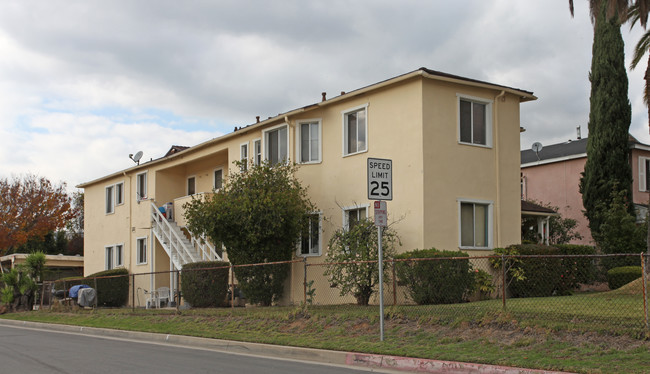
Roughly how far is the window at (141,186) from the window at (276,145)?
10.2 m

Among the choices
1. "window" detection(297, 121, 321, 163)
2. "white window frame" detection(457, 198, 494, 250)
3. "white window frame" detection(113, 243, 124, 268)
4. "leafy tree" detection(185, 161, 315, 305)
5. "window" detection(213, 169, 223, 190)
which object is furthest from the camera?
"white window frame" detection(113, 243, 124, 268)

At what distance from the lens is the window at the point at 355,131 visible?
2097 centimetres

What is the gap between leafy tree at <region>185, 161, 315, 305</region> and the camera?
2078 cm

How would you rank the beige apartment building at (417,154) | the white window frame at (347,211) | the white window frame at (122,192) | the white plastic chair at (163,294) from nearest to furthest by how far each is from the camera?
the beige apartment building at (417,154) → the white window frame at (347,211) → the white plastic chair at (163,294) → the white window frame at (122,192)

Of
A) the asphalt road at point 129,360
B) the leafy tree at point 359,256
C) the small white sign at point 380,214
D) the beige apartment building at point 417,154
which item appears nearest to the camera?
the asphalt road at point 129,360

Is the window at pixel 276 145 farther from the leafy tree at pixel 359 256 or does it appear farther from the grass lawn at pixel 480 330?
the grass lawn at pixel 480 330

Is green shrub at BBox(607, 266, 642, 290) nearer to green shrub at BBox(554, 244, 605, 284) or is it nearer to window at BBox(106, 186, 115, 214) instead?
green shrub at BBox(554, 244, 605, 284)

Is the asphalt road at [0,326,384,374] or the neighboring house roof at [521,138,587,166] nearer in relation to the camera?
the asphalt road at [0,326,384,374]

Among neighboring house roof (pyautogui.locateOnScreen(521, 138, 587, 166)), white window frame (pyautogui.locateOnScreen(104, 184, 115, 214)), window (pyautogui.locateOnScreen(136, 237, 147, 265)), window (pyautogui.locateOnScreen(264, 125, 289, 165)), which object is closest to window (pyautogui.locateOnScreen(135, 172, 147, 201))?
window (pyautogui.locateOnScreen(136, 237, 147, 265))

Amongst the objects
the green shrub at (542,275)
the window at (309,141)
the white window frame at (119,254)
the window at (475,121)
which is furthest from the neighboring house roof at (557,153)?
the white window frame at (119,254)

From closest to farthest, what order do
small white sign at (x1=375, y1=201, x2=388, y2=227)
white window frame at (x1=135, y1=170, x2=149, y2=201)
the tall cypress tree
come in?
small white sign at (x1=375, y1=201, x2=388, y2=227), the tall cypress tree, white window frame at (x1=135, y1=170, x2=149, y2=201)

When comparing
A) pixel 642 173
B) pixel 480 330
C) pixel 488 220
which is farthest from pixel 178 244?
pixel 642 173

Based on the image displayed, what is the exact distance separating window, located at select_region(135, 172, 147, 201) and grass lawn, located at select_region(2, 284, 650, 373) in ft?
48.2

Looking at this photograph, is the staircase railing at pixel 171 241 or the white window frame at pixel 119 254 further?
the white window frame at pixel 119 254
